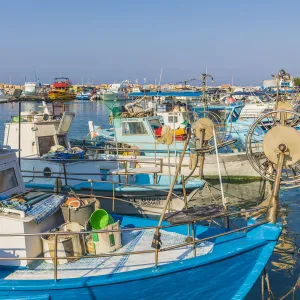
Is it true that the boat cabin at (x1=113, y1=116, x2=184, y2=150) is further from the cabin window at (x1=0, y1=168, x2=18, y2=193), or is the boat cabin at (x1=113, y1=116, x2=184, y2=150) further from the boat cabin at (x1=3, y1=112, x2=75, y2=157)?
the cabin window at (x1=0, y1=168, x2=18, y2=193)

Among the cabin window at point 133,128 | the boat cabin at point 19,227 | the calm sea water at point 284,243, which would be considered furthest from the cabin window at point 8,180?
the cabin window at point 133,128

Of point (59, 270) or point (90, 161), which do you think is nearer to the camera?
point (59, 270)

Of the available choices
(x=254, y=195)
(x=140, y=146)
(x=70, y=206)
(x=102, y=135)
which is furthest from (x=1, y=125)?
(x=70, y=206)

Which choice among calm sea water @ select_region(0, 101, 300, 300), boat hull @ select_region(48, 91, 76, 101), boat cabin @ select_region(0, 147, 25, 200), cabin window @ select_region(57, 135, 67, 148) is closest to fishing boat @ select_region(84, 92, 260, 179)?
calm sea water @ select_region(0, 101, 300, 300)

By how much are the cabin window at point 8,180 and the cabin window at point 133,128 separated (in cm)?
1287

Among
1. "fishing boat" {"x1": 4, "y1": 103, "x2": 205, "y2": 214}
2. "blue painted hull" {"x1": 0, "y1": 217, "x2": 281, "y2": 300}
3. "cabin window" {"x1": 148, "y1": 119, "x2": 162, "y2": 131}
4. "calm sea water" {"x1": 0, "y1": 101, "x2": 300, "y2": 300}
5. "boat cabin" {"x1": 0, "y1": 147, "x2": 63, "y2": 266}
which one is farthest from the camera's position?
"cabin window" {"x1": 148, "y1": 119, "x2": 162, "y2": 131}

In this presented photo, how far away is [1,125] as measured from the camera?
150ft

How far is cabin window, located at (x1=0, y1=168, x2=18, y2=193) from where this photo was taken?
332 inches

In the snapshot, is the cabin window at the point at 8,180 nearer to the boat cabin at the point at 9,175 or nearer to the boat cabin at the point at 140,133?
the boat cabin at the point at 9,175

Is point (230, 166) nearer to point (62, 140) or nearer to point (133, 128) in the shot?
point (133, 128)

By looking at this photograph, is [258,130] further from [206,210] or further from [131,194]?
[206,210]

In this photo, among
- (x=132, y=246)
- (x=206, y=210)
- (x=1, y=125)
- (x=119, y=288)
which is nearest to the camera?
(x=119, y=288)

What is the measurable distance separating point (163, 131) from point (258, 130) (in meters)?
5.81

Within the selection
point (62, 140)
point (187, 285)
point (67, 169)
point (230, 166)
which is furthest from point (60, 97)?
point (187, 285)
